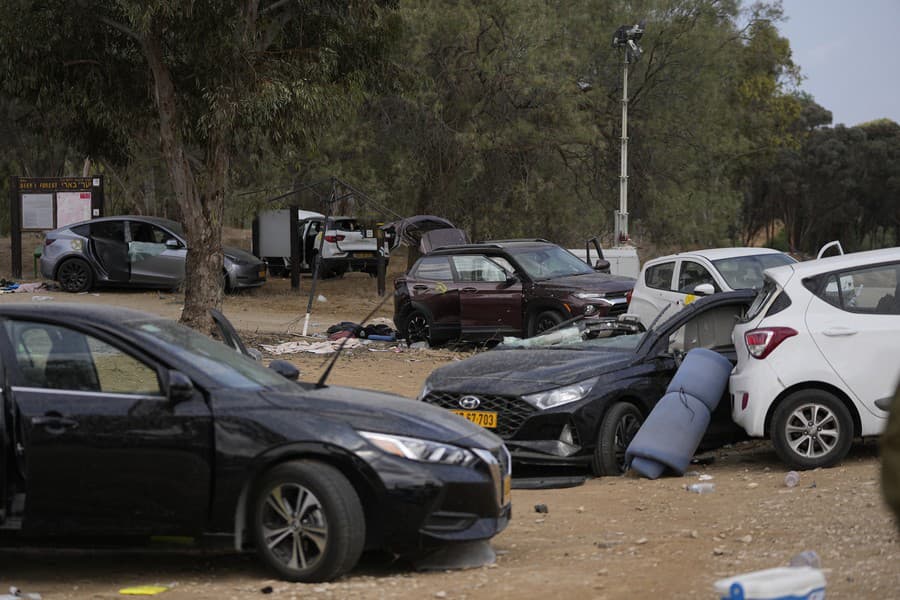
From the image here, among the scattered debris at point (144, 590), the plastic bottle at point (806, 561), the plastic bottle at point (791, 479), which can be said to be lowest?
the scattered debris at point (144, 590)

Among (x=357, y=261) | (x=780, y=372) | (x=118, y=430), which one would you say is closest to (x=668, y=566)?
(x=118, y=430)

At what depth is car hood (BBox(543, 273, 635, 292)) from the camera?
1856 cm

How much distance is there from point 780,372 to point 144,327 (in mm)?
5058

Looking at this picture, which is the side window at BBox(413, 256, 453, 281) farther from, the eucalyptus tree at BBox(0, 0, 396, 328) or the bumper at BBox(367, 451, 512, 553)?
the bumper at BBox(367, 451, 512, 553)

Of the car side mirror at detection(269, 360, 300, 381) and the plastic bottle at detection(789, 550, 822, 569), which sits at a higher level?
the car side mirror at detection(269, 360, 300, 381)

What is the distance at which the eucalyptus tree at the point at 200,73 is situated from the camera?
17.9m

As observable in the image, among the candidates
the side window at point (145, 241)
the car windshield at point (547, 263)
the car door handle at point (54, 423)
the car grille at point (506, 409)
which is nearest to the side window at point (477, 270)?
the car windshield at point (547, 263)

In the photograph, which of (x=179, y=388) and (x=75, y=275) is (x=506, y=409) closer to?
(x=179, y=388)

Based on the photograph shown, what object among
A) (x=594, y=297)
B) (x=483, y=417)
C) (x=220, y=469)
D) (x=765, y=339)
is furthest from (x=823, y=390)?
(x=594, y=297)

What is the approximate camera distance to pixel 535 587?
6023mm

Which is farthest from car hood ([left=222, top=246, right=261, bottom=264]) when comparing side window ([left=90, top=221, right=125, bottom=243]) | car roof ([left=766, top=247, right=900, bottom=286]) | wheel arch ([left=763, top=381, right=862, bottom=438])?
wheel arch ([left=763, top=381, right=862, bottom=438])

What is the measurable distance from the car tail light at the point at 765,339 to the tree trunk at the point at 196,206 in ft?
35.5

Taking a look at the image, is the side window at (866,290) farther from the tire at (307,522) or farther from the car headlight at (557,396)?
the tire at (307,522)

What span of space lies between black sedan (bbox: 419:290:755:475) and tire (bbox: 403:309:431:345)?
31.1 ft
